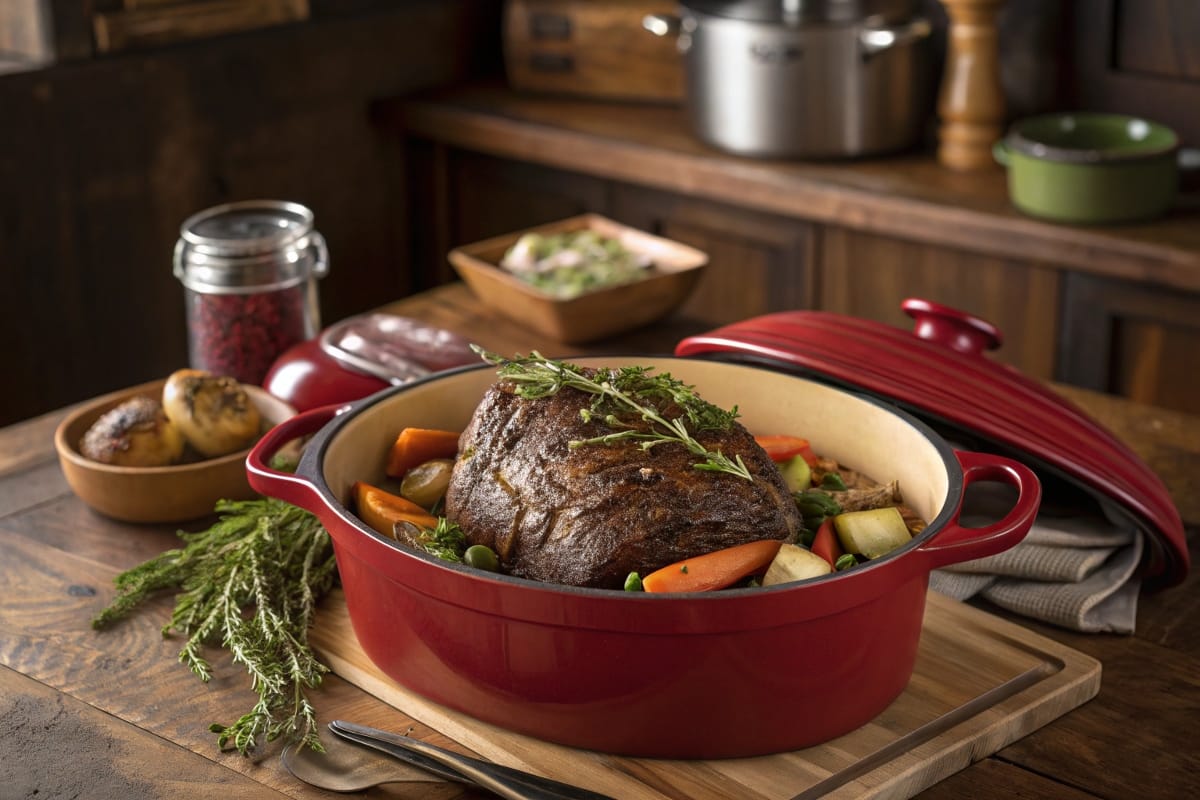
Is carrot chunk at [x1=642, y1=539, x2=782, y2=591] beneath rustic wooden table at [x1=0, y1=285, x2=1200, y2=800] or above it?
above

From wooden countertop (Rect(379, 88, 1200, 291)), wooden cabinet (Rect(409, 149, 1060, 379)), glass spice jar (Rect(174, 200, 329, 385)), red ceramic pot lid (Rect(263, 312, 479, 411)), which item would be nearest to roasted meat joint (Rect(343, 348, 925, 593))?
red ceramic pot lid (Rect(263, 312, 479, 411))

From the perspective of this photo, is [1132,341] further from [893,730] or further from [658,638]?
[658,638]

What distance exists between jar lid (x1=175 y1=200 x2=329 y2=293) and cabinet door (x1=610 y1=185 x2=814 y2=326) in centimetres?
135

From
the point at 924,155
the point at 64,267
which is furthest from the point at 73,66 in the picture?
the point at 924,155

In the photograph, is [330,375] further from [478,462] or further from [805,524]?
[805,524]

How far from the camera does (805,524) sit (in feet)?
3.94

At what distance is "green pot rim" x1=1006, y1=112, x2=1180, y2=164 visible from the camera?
8.23ft

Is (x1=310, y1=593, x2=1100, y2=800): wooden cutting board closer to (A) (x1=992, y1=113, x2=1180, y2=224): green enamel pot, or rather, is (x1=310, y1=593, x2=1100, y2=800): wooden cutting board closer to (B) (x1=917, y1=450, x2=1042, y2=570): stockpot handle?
(B) (x1=917, y1=450, x2=1042, y2=570): stockpot handle

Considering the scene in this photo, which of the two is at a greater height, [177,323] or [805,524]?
[805,524]

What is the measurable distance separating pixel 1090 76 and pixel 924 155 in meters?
0.38

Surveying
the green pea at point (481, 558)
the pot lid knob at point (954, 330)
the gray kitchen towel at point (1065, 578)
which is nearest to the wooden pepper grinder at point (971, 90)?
the pot lid knob at point (954, 330)

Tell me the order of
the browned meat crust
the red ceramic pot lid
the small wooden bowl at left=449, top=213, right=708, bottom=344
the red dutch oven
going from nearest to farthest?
the red dutch oven → the browned meat crust → the red ceramic pot lid → the small wooden bowl at left=449, top=213, right=708, bottom=344

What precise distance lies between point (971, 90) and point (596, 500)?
2.08 metres

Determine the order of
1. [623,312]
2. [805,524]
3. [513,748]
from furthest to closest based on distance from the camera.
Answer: [623,312]
[805,524]
[513,748]
